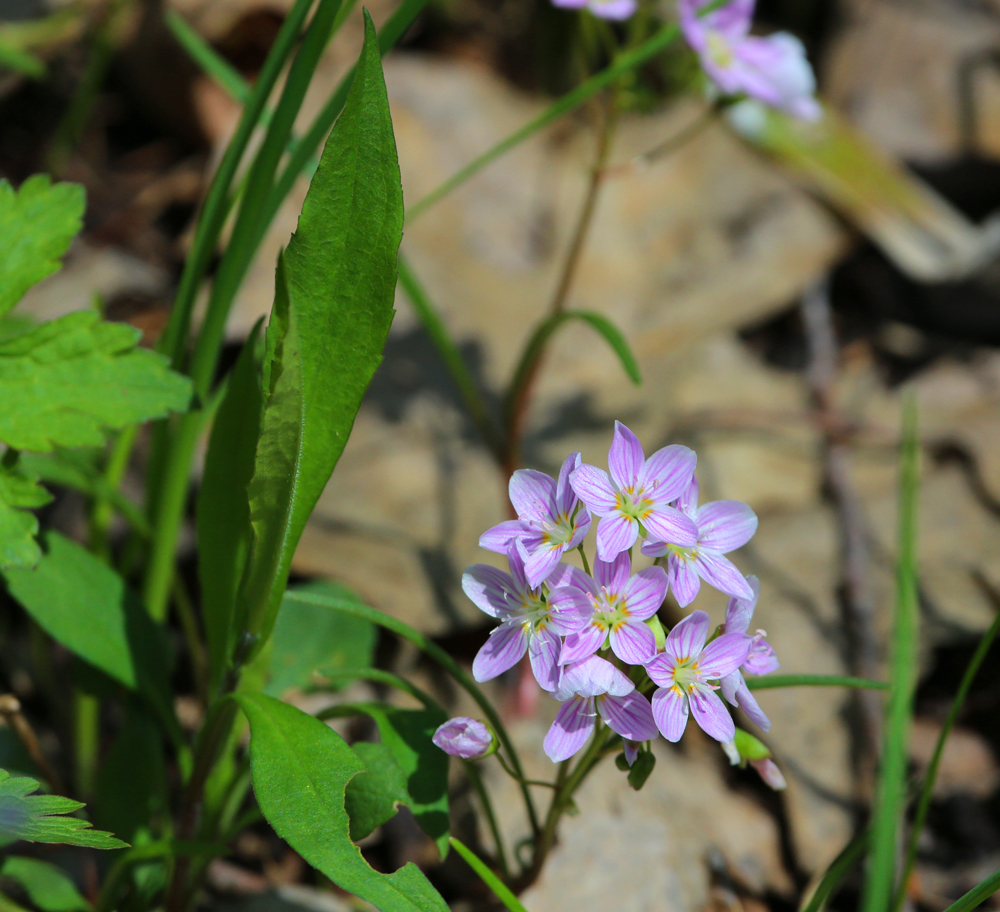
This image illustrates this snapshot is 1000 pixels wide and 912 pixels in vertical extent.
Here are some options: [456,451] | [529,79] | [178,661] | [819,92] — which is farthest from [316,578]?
[819,92]

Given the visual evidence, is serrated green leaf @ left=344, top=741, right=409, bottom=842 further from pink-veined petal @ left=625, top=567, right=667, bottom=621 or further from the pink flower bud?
pink-veined petal @ left=625, top=567, right=667, bottom=621

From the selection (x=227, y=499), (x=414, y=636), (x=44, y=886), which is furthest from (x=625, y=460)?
(x=44, y=886)

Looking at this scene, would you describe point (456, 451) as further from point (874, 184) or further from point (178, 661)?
point (874, 184)

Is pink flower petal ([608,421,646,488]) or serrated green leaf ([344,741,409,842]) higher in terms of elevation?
pink flower petal ([608,421,646,488])

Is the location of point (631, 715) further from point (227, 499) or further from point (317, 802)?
point (227, 499)

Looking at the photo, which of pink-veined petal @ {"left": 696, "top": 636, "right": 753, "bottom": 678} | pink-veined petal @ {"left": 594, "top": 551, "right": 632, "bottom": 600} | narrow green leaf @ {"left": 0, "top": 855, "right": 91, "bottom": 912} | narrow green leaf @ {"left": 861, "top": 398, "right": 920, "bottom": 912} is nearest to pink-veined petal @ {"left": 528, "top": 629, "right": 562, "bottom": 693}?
pink-veined petal @ {"left": 594, "top": 551, "right": 632, "bottom": 600}

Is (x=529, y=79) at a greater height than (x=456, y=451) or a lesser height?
greater
